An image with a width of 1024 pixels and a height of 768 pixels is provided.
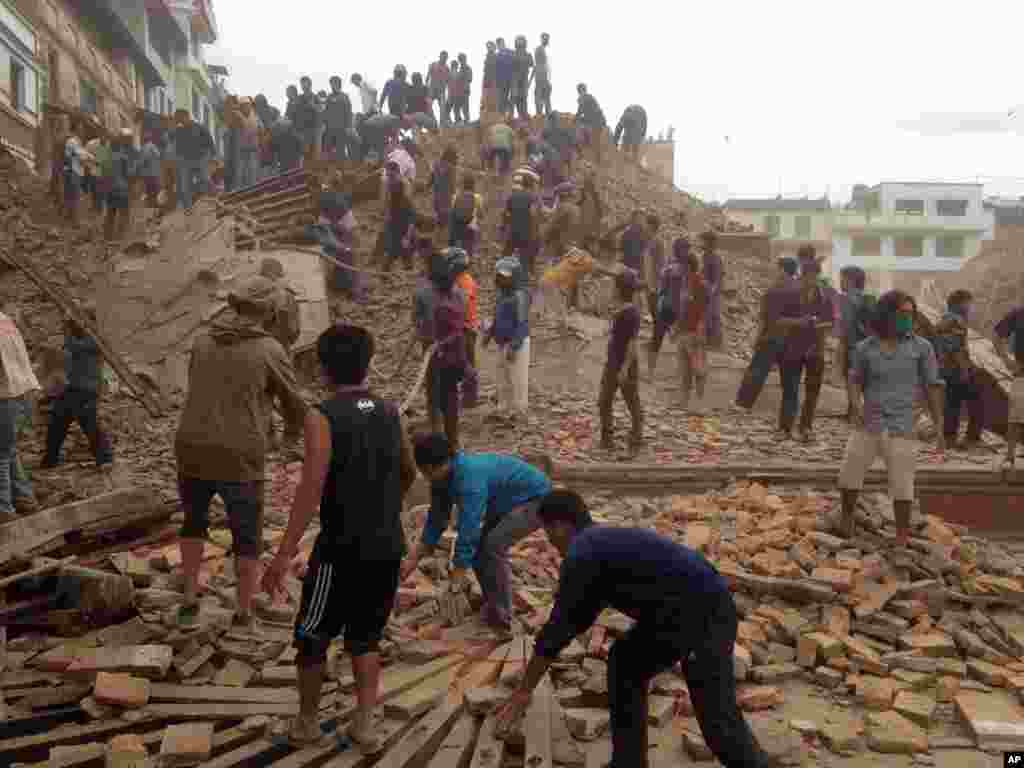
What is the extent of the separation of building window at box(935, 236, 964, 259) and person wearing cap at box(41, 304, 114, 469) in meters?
50.8

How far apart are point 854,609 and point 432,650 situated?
101 inches

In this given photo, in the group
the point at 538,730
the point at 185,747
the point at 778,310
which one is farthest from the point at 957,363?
the point at 185,747

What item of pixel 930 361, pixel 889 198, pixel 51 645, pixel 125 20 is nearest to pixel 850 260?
pixel 889 198

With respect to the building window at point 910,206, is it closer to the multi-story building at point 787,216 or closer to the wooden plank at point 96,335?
the multi-story building at point 787,216

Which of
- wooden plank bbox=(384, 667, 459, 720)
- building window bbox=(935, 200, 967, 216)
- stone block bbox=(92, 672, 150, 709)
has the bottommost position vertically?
wooden plank bbox=(384, 667, 459, 720)

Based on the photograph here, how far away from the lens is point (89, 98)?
2184 cm

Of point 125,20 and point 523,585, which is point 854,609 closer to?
point 523,585

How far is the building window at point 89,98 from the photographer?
835 inches

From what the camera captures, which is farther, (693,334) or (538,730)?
(693,334)

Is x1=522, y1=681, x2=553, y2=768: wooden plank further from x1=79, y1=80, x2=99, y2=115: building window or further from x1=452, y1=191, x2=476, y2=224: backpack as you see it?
x1=79, y1=80, x2=99, y2=115: building window

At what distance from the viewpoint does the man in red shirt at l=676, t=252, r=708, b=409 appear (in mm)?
9648

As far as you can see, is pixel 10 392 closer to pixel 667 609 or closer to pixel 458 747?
pixel 458 747

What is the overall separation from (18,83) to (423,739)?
17.5 metres

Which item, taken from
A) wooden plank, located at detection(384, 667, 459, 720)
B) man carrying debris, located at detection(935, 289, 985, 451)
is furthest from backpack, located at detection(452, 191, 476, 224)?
wooden plank, located at detection(384, 667, 459, 720)
